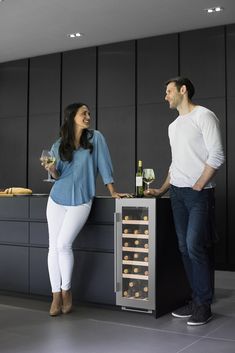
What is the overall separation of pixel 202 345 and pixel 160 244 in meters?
0.87

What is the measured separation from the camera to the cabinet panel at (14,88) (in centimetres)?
785

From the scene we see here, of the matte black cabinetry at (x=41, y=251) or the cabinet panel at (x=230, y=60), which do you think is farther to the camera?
the cabinet panel at (x=230, y=60)

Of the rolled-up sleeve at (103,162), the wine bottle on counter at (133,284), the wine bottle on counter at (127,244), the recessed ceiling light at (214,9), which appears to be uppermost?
the recessed ceiling light at (214,9)

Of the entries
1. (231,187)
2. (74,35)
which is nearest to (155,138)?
(231,187)

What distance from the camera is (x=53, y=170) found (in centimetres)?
363

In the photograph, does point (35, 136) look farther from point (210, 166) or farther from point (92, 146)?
point (210, 166)

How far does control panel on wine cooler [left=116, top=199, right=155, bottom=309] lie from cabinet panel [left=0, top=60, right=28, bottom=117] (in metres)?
4.65

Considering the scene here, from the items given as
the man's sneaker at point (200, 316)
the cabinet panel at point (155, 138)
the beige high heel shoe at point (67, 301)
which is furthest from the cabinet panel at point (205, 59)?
the beige high heel shoe at point (67, 301)

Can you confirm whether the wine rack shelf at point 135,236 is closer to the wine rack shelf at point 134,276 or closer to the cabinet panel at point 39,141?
the wine rack shelf at point 134,276

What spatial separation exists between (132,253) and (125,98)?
3.62 metres

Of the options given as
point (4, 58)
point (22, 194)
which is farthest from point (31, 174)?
point (22, 194)

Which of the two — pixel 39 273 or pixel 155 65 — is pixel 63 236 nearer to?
pixel 39 273

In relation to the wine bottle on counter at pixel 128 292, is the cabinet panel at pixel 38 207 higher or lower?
higher

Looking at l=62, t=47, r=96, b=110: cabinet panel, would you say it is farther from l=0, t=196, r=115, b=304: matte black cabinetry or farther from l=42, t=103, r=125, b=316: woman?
l=42, t=103, r=125, b=316: woman
